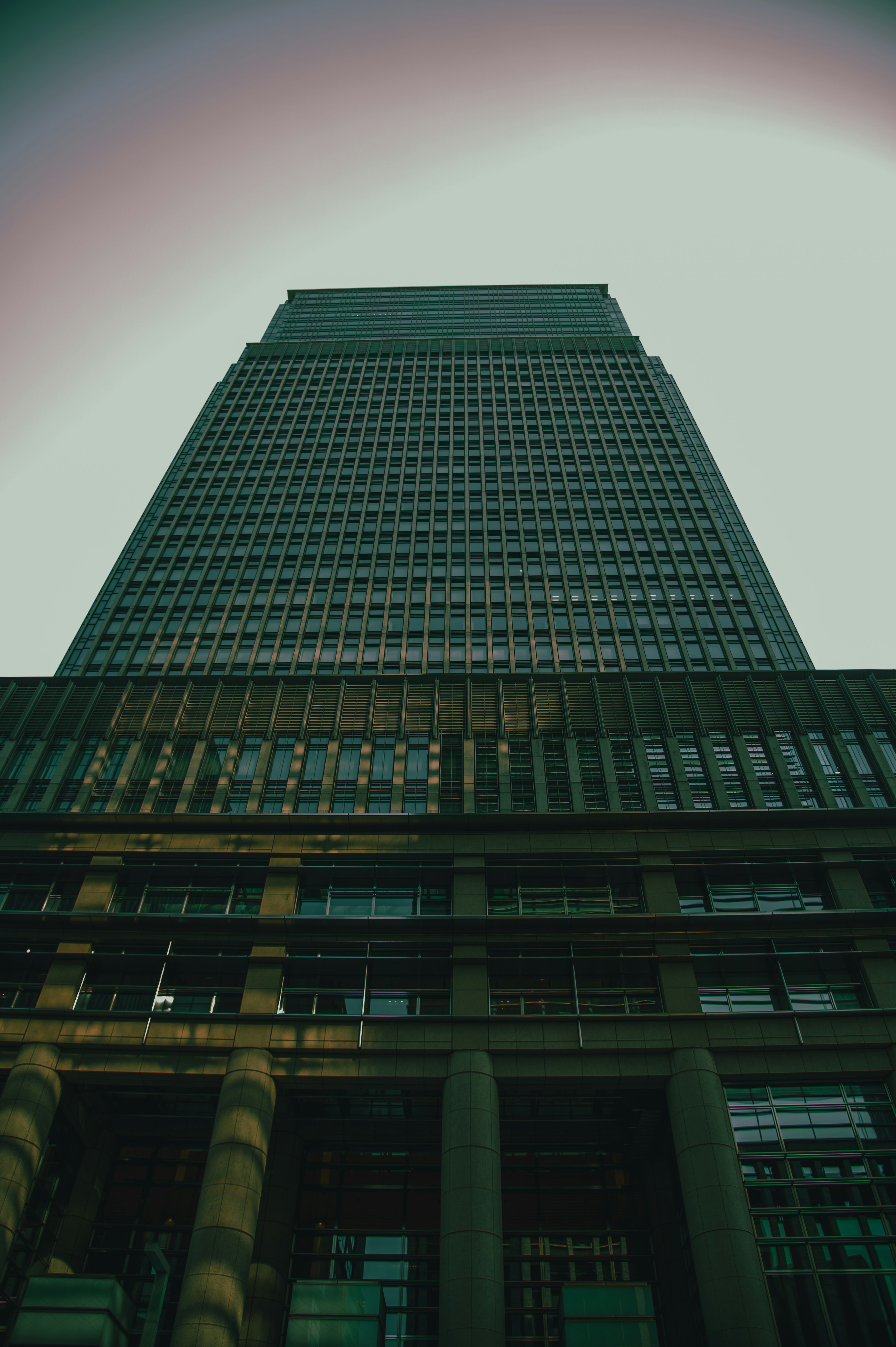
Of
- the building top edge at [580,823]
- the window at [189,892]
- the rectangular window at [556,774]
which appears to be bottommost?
the window at [189,892]

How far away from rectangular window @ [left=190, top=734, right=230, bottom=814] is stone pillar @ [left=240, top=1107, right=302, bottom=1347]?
488 inches

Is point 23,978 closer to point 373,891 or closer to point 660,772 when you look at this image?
point 373,891

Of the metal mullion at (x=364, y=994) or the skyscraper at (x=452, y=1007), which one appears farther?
the metal mullion at (x=364, y=994)

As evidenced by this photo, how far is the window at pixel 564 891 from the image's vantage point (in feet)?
110

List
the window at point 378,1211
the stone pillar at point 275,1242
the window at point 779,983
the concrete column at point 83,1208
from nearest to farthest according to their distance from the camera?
the stone pillar at point 275,1242, the window at point 378,1211, the concrete column at point 83,1208, the window at point 779,983

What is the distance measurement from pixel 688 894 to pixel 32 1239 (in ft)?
77.5

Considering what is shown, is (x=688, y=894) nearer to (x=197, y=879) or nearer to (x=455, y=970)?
(x=455, y=970)

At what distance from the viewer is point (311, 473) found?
7969 cm

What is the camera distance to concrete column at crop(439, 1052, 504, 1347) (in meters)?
23.5

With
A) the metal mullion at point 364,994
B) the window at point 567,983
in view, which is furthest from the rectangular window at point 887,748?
the metal mullion at point 364,994

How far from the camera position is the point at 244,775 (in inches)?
1524

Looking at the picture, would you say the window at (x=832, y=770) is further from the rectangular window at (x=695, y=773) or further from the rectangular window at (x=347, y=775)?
the rectangular window at (x=347, y=775)

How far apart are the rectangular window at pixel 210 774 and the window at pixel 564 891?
11951mm

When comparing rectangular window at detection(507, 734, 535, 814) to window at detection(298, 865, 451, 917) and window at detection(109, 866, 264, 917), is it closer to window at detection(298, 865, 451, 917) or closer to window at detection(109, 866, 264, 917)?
window at detection(298, 865, 451, 917)
